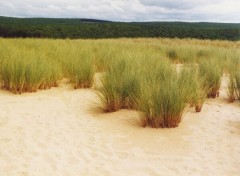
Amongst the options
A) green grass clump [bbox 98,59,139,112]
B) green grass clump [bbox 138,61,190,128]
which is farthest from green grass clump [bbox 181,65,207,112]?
green grass clump [bbox 98,59,139,112]

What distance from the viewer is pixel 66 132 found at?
5.50m

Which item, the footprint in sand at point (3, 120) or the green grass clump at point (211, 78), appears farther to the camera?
the green grass clump at point (211, 78)

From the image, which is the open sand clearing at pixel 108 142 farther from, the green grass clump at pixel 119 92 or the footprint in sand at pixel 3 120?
the green grass clump at pixel 119 92

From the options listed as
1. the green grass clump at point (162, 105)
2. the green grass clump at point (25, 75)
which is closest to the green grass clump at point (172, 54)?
the green grass clump at point (25, 75)

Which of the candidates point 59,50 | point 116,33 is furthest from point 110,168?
point 116,33

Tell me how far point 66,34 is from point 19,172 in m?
39.8

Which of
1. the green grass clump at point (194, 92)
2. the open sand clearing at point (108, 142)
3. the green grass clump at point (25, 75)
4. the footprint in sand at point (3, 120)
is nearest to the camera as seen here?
the open sand clearing at point (108, 142)

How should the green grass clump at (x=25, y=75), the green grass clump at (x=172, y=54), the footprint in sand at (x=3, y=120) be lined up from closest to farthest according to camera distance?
1. the footprint in sand at (x=3, y=120)
2. the green grass clump at (x=25, y=75)
3. the green grass clump at (x=172, y=54)

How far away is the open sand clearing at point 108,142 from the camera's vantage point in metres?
4.29

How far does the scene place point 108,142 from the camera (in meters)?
5.14

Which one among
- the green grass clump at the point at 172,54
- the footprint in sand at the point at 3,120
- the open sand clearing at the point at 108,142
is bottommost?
the open sand clearing at the point at 108,142

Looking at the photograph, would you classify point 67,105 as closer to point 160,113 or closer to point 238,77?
point 160,113

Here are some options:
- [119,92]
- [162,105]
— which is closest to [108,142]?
[162,105]

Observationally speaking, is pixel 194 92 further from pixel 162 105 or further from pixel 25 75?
pixel 25 75
